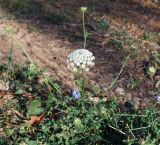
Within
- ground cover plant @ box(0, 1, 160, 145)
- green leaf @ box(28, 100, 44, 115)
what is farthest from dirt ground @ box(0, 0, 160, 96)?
green leaf @ box(28, 100, 44, 115)

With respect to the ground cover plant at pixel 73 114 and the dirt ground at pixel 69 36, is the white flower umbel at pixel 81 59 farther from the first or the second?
the dirt ground at pixel 69 36

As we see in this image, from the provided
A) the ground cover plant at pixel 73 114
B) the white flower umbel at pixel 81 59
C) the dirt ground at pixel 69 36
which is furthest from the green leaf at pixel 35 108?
the white flower umbel at pixel 81 59

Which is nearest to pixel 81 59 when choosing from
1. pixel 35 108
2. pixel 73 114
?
pixel 73 114

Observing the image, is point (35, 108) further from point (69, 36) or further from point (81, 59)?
point (69, 36)

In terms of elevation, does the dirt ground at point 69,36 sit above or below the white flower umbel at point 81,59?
below

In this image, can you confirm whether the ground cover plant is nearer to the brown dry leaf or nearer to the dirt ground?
the brown dry leaf
